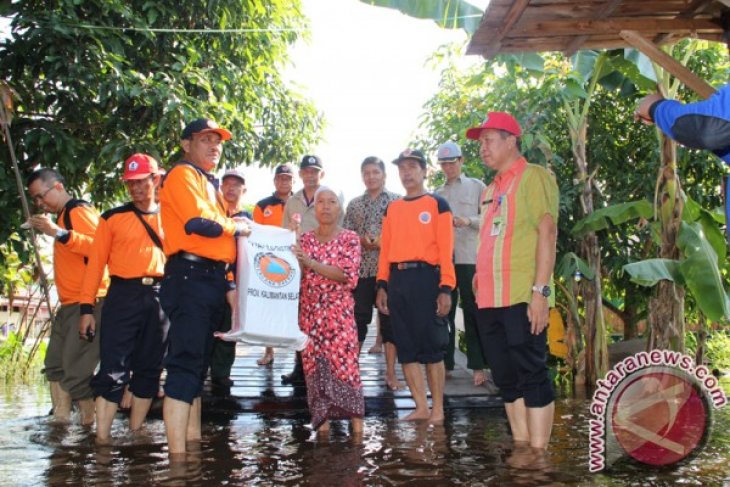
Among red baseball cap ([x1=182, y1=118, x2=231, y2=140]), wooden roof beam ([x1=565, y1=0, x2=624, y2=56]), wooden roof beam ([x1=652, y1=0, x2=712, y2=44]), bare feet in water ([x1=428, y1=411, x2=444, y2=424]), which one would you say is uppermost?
wooden roof beam ([x1=652, y1=0, x2=712, y2=44])

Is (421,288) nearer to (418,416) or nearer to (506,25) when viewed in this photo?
(418,416)

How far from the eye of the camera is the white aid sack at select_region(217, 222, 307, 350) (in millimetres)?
5074

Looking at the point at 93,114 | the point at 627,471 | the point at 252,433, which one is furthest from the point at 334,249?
the point at 93,114

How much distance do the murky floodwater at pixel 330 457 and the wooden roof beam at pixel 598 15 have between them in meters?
2.48

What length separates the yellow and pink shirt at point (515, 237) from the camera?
452 cm

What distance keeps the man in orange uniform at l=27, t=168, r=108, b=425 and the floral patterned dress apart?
167 centimetres

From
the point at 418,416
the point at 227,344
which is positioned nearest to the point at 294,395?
the point at 227,344

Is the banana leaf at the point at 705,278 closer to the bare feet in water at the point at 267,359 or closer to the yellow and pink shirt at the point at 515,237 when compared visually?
the yellow and pink shirt at the point at 515,237

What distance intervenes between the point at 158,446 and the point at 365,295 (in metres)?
2.68

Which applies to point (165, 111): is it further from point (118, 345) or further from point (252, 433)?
A: point (252, 433)

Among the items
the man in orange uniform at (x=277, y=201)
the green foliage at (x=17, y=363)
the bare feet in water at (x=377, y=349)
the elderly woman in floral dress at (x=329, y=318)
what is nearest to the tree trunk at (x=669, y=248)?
the elderly woman in floral dress at (x=329, y=318)

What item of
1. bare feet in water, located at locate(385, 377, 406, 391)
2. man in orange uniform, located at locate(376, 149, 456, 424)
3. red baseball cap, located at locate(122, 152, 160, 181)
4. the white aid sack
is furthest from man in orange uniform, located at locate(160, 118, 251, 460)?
bare feet in water, located at locate(385, 377, 406, 391)

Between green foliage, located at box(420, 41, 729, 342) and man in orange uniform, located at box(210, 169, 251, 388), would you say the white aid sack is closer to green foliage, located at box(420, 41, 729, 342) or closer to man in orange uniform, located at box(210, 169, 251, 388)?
man in orange uniform, located at box(210, 169, 251, 388)

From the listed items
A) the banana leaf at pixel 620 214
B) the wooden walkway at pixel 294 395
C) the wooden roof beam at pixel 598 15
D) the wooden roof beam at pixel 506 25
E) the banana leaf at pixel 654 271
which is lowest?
the wooden walkway at pixel 294 395
